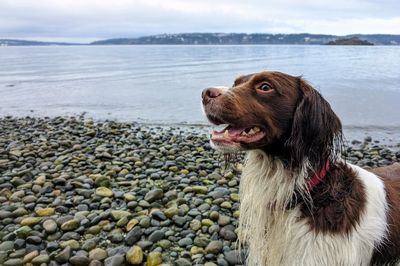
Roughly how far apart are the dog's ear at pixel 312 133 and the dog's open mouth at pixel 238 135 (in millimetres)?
255

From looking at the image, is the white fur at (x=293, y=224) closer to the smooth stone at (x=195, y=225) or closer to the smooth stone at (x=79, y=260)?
the smooth stone at (x=195, y=225)

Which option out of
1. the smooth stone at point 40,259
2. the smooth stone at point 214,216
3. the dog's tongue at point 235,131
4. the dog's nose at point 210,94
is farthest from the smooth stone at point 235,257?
the dog's nose at point 210,94

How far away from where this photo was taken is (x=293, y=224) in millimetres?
3473

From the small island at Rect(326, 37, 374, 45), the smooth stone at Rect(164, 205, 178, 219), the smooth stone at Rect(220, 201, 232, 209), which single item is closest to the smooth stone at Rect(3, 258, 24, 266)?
the smooth stone at Rect(164, 205, 178, 219)

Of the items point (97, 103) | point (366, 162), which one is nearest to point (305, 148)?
point (366, 162)

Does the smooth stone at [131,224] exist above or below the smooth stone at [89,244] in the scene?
above

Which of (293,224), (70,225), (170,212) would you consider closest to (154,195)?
(170,212)

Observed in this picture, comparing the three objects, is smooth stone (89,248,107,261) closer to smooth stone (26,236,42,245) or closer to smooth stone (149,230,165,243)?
smooth stone (149,230,165,243)

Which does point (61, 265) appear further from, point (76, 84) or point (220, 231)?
point (76, 84)

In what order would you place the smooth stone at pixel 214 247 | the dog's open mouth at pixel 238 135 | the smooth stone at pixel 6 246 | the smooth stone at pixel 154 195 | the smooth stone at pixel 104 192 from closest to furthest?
the dog's open mouth at pixel 238 135
the smooth stone at pixel 214 247
the smooth stone at pixel 6 246
the smooth stone at pixel 154 195
the smooth stone at pixel 104 192

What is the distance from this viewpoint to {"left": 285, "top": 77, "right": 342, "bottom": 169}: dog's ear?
3336mm

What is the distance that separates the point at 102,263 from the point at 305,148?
292 centimetres

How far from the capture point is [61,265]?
195 inches

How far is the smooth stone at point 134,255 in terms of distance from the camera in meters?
4.89
